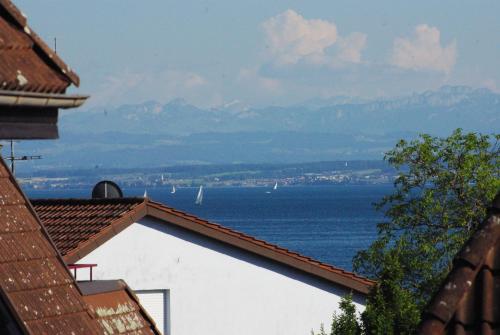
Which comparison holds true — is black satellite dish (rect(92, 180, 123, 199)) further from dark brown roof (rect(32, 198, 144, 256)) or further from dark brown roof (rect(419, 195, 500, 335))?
dark brown roof (rect(419, 195, 500, 335))

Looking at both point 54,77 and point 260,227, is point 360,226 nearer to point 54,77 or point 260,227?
point 260,227

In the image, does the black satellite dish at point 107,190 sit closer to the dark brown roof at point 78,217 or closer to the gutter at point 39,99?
the dark brown roof at point 78,217

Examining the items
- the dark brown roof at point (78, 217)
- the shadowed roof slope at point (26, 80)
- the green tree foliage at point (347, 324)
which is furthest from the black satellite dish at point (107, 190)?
the shadowed roof slope at point (26, 80)

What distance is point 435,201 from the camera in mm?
37094

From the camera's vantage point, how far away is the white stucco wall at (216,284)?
23.2m

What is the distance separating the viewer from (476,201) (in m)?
36.6

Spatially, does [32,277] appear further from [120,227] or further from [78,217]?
[78,217]

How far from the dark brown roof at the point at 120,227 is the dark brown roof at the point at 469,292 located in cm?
1685

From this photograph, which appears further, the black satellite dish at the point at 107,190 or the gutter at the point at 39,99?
the black satellite dish at the point at 107,190

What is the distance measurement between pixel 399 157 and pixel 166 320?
47.1 ft

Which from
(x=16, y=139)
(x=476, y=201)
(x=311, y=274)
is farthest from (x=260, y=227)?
(x=16, y=139)

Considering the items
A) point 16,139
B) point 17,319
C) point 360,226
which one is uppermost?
point 16,139

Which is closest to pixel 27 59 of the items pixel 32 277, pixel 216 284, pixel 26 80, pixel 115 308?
pixel 26 80

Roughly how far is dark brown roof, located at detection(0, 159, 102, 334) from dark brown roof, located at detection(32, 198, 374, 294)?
53.4 ft
